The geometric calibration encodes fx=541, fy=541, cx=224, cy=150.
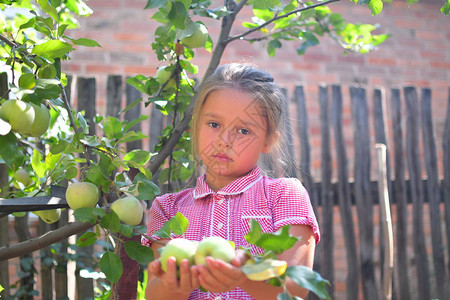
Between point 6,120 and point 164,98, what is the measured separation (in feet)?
2.25

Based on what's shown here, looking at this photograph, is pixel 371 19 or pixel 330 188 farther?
pixel 371 19

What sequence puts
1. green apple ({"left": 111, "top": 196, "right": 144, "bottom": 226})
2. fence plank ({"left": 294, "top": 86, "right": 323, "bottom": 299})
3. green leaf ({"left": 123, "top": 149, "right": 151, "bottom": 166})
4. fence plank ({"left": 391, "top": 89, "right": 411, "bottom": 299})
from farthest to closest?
fence plank ({"left": 391, "top": 89, "right": 411, "bottom": 299}) < fence plank ({"left": 294, "top": 86, "right": 323, "bottom": 299}) < green leaf ({"left": 123, "top": 149, "right": 151, "bottom": 166}) < green apple ({"left": 111, "top": 196, "right": 144, "bottom": 226})

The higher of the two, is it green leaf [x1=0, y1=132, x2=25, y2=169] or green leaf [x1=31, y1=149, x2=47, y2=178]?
green leaf [x1=0, y1=132, x2=25, y2=169]

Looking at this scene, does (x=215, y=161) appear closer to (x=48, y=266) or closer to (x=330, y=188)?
(x=48, y=266)

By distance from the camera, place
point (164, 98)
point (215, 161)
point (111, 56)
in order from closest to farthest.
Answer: point (215, 161), point (164, 98), point (111, 56)

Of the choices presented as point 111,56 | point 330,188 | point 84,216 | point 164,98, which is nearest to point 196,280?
point 84,216

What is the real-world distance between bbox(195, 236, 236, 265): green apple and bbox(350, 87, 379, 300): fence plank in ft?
7.89

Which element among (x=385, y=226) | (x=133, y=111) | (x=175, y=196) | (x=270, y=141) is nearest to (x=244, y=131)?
(x=270, y=141)

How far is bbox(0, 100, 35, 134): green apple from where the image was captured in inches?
40.4

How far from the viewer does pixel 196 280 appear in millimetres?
933

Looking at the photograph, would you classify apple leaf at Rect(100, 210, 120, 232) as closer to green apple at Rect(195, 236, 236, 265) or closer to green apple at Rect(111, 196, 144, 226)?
green apple at Rect(111, 196, 144, 226)

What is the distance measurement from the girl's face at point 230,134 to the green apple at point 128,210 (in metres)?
0.31

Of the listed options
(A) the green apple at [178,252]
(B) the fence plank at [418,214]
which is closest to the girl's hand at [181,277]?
(A) the green apple at [178,252]

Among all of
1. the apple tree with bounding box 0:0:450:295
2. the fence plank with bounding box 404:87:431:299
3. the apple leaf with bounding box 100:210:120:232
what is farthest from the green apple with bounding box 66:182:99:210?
the fence plank with bounding box 404:87:431:299
